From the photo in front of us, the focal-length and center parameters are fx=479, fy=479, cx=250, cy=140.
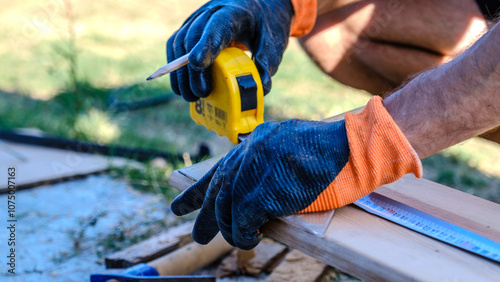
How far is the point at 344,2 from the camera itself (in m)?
2.34

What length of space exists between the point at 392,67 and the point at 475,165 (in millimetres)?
1102

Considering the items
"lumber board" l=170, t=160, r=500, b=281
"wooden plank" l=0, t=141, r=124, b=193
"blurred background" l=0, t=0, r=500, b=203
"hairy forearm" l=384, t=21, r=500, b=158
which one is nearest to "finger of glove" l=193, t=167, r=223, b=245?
"lumber board" l=170, t=160, r=500, b=281

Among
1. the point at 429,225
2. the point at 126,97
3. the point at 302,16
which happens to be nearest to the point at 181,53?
the point at 302,16

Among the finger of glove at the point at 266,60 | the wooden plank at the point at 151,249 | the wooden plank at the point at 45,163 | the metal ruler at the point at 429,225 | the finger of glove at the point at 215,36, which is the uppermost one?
the finger of glove at the point at 215,36

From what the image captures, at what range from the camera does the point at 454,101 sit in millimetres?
1215

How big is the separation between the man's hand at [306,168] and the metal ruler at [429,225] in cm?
8

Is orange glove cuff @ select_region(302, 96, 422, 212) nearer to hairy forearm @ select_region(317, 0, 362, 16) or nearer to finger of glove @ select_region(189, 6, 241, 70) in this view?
finger of glove @ select_region(189, 6, 241, 70)

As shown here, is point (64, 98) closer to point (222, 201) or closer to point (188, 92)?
point (188, 92)

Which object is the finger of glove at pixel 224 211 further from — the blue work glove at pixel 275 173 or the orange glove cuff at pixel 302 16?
the orange glove cuff at pixel 302 16

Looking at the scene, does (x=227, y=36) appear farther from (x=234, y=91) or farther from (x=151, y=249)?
(x=151, y=249)

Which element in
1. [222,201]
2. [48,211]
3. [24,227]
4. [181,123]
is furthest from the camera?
[181,123]

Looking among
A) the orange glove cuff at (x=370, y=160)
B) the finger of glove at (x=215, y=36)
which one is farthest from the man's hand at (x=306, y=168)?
the finger of glove at (x=215, y=36)

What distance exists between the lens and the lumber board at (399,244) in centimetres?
100

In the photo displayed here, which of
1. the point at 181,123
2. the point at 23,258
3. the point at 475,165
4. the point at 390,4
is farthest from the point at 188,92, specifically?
the point at 475,165
